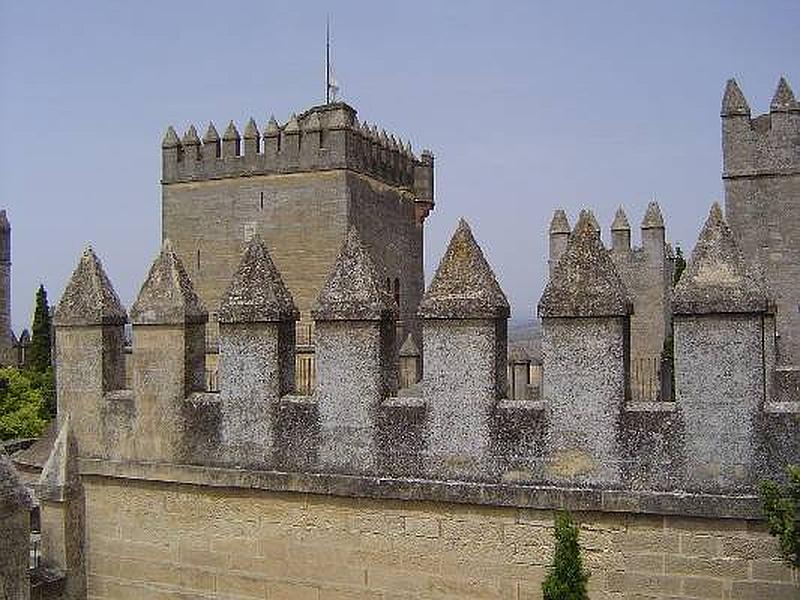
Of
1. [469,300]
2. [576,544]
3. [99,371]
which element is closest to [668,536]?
[576,544]

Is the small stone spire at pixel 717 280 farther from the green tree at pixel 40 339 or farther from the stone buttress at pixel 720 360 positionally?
the green tree at pixel 40 339

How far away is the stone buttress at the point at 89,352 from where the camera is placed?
8523 mm

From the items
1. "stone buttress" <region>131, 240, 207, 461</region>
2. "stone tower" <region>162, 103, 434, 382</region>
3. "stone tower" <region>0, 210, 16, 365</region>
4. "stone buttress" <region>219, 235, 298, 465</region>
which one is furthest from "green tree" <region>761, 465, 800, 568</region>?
"stone tower" <region>0, 210, 16, 365</region>

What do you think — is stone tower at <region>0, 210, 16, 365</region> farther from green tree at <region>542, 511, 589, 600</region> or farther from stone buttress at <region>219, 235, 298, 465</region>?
green tree at <region>542, 511, 589, 600</region>

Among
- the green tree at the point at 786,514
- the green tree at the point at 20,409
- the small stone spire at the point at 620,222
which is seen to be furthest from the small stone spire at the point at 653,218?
the green tree at the point at 786,514

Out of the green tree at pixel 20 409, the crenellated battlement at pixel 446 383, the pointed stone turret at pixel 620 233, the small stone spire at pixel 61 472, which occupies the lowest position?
the green tree at pixel 20 409

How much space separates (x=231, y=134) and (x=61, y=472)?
26.3 meters

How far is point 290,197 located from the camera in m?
32.3

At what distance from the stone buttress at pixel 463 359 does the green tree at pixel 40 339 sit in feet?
117

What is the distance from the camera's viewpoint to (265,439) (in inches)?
309

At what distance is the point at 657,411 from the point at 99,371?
4.79m

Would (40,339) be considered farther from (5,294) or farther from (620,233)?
(620,233)

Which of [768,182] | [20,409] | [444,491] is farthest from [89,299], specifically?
[20,409]

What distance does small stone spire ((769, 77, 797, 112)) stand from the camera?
23.7 metres
